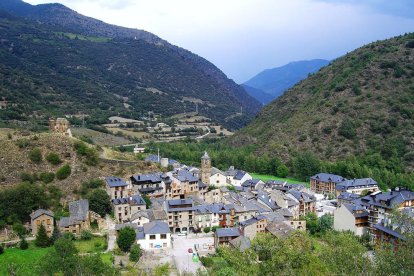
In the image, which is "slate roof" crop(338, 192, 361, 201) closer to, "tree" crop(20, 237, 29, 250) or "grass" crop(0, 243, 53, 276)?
"grass" crop(0, 243, 53, 276)

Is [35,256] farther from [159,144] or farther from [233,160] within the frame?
[159,144]

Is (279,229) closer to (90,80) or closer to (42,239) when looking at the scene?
(42,239)

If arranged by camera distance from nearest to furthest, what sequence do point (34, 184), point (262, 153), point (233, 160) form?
1. point (34, 184)
2. point (233, 160)
3. point (262, 153)

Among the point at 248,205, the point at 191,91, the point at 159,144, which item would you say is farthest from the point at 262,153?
the point at 191,91

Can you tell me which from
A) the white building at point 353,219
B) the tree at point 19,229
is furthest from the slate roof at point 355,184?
the tree at point 19,229

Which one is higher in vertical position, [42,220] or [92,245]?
[42,220]

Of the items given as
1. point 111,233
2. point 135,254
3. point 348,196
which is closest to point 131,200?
point 111,233
